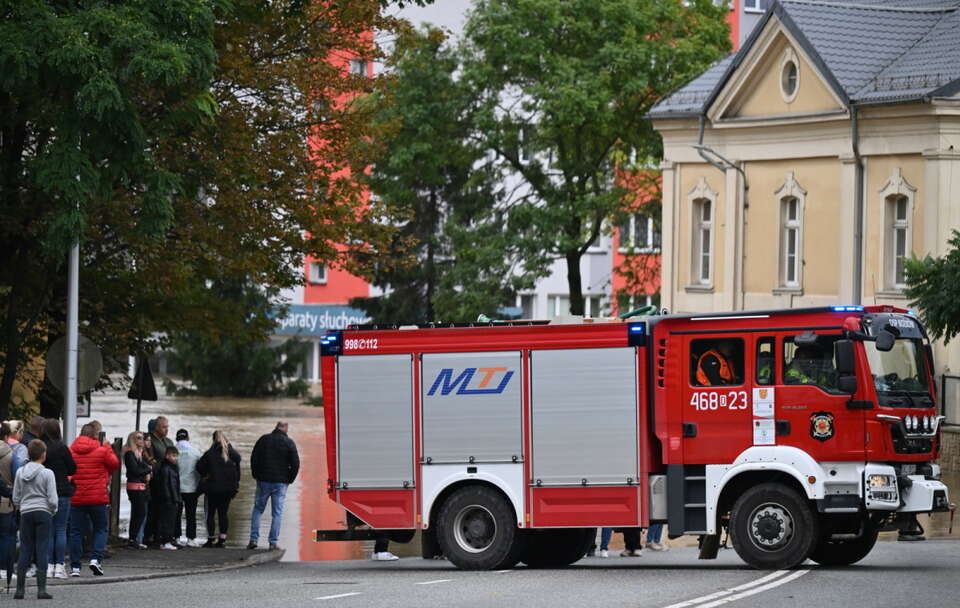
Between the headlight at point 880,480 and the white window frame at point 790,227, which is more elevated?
the white window frame at point 790,227

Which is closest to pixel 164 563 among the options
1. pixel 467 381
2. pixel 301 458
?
pixel 467 381

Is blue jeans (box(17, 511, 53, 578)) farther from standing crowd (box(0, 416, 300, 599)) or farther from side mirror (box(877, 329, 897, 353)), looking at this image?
side mirror (box(877, 329, 897, 353))

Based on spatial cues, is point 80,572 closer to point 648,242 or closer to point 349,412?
point 349,412

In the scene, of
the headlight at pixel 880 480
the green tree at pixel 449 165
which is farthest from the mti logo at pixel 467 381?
the green tree at pixel 449 165

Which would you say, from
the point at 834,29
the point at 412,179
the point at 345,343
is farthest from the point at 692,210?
the point at 345,343

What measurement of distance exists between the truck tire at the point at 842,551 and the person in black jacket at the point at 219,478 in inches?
306

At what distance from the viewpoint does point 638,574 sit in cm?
1961

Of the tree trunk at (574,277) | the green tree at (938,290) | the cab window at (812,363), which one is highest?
the tree trunk at (574,277)

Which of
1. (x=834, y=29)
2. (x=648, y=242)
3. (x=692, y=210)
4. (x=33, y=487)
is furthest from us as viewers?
(x=648, y=242)

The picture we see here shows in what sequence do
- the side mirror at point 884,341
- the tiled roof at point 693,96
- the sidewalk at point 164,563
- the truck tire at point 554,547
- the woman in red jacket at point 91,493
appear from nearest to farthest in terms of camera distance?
the side mirror at point 884,341, the sidewalk at point 164,563, the woman in red jacket at point 91,493, the truck tire at point 554,547, the tiled roof at point 693,96

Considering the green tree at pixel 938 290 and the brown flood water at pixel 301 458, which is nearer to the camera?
the brown flood water at pixel 301 458

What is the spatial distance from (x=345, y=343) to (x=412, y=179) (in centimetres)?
3334

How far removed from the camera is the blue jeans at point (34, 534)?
17.6m

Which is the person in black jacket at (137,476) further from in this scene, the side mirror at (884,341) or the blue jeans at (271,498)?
the side mirror at (884,341)
